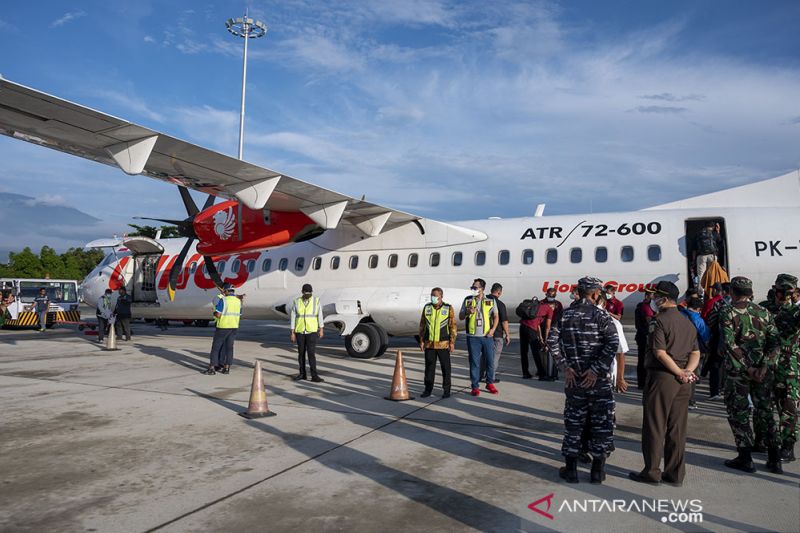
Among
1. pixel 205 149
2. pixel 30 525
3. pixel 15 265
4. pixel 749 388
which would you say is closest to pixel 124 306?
pixel 205 149

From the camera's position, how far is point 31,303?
27609mm

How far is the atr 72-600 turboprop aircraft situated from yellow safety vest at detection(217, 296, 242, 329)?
2.41 m

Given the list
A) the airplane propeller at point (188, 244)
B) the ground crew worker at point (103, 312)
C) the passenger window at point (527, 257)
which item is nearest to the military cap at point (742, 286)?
the passenger window at point (527, 257)

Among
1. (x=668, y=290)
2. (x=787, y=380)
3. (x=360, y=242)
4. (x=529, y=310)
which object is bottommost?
(x=787, y=380)

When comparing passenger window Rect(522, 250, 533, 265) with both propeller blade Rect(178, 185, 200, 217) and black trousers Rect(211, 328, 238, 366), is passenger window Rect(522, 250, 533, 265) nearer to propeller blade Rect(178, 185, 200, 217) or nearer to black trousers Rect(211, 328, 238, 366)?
black trousers Rect(211, 328, 238, 366)

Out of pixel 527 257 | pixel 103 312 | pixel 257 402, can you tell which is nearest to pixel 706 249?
pixel 527 257

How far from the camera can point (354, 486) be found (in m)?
4.94

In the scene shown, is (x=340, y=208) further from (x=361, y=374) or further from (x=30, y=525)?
(x=30, y=525)

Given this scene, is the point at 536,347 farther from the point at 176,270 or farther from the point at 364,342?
the point at 176,270

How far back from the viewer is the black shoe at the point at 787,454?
5422 millimetres

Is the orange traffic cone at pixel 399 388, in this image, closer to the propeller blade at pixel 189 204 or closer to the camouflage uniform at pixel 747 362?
the camouflage uniform at pixel 747 362

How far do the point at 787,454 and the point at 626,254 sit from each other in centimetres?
785

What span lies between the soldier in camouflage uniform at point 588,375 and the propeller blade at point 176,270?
1526cm

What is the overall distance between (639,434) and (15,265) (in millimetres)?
76506
